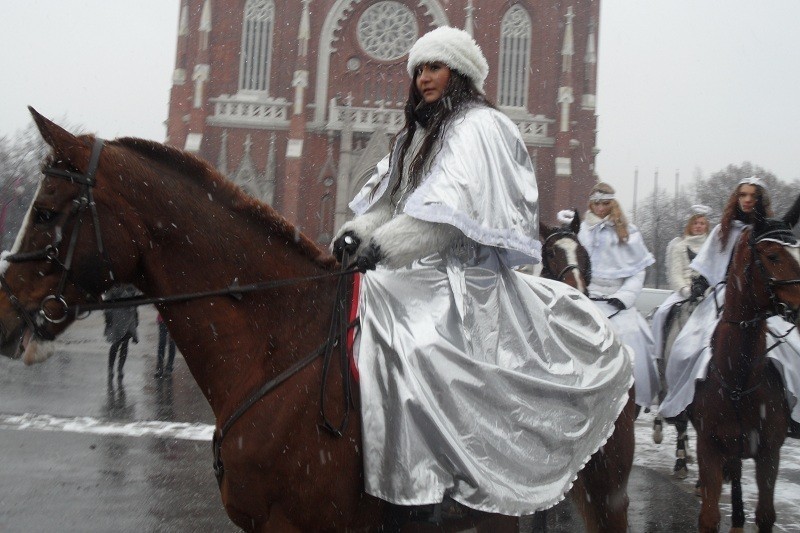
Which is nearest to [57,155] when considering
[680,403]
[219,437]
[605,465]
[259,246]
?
[259,246]

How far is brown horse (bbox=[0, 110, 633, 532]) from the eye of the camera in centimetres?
283

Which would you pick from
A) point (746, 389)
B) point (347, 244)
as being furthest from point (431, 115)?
point (746, 389)

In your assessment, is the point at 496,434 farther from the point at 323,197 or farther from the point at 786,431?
the point at 323,197


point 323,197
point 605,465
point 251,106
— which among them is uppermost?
point 251,106

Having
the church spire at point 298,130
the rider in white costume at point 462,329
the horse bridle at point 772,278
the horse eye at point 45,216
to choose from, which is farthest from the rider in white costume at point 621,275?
the church spire at point 298,130

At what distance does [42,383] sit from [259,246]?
1013 centimetres

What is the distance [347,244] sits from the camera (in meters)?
3.29

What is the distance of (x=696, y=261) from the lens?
6344mm

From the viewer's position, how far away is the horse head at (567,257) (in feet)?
19.3

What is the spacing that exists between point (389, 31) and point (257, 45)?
6.33 m

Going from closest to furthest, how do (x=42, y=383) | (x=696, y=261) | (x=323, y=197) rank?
(x=696, y=261) → (x=42, y=383) → (x=323, y=197)

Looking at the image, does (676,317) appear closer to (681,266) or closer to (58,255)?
(681,266)

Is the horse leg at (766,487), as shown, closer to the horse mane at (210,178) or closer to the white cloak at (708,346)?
the white cloak at (708,346)

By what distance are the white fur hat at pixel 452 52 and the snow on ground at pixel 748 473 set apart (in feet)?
15.5
